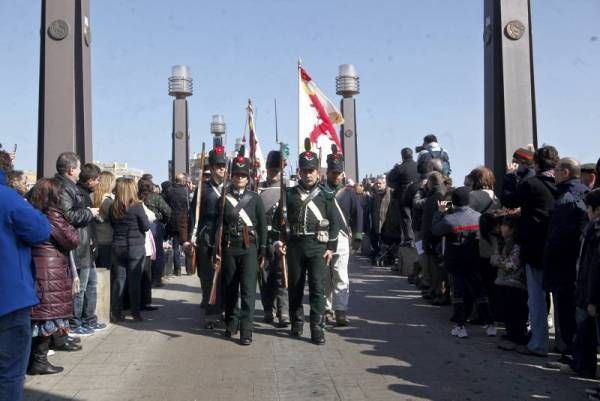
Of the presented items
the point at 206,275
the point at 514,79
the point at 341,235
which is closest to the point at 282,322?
the point at 206,275

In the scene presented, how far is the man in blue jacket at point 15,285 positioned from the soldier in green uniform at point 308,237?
12.5ft

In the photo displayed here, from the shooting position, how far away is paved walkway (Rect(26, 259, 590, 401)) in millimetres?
5883

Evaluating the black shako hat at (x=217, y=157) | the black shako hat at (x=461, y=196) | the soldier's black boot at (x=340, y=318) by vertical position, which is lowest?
A: the soldier's black boot at (x=340, y=318)

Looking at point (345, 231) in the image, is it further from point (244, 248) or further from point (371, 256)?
point (371, 256)

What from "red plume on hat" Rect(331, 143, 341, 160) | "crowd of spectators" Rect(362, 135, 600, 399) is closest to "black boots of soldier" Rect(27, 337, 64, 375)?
"red plume on hat" Rect(331, 143, 341, 160)

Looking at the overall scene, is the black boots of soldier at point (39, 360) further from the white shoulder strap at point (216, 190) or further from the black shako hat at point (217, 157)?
the black shako hat at point (217, 157)

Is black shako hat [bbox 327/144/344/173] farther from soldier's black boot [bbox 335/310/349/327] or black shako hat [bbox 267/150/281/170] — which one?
soldier's black boot [bbox 335/310/349/327]

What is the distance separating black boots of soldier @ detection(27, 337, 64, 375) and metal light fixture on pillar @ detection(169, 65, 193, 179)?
1568 centimetres

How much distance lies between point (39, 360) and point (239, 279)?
2454 millimetres

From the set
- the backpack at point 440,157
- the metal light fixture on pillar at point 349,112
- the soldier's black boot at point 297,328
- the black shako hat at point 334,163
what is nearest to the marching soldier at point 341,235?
the black shako hat at point 334,163

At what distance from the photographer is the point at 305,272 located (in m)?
8.23

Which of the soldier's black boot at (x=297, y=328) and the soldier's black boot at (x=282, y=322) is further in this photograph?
the soldier's black boot at (x=282, y=322)

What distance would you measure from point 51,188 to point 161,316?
145 inches

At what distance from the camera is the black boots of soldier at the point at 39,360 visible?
6.61 m
